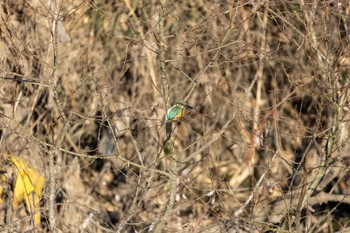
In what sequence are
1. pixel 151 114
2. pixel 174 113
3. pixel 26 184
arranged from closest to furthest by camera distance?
pixel 174 113 < pixel 26 184 < pixel 151 114

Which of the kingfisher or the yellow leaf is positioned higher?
the kingfisher

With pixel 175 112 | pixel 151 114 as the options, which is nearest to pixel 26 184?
pixel 151 114

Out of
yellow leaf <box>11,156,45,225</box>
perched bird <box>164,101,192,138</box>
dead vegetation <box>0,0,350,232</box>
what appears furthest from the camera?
dead vegetation <box>0,0,350,232</box>

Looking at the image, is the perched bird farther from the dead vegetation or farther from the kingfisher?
the dead vegetation

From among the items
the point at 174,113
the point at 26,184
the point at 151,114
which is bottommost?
the point at 26,184

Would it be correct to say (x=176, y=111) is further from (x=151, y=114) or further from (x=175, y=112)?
(x=151, y=114)

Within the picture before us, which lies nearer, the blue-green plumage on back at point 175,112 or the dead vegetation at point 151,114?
the blue-green plumage on back at point 175,112

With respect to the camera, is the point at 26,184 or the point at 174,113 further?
the point at 26,184

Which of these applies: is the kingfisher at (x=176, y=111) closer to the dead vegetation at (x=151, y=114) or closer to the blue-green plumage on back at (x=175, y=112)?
the blue-green plumage on back at (x=175, y=112)

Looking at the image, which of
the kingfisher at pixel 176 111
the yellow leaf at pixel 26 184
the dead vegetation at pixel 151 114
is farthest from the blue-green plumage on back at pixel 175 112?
the yellow leaf at pixel 26 184

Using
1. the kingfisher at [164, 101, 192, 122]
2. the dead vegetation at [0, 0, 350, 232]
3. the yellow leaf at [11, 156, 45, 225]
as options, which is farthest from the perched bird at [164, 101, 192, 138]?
the yellow leaf at [11, 156, 45, 225]

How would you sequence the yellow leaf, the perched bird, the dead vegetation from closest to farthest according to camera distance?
1. the perched bird
2. the yellow leaf
3. the dead vegetation

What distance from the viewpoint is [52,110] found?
7996mm

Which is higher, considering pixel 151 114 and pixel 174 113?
pixel 174 113
